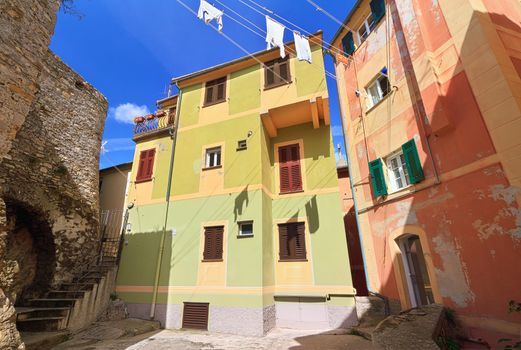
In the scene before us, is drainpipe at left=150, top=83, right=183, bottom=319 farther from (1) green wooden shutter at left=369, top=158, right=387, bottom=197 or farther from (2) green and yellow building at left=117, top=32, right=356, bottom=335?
(1) green wooden shutter at left=369, top=158, right=387, bottom=197

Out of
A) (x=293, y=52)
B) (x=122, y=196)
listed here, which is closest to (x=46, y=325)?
(x=122, y=196)

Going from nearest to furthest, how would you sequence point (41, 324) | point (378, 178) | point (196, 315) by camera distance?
point (41, 324)
point (378, 178)
point (196, 315)

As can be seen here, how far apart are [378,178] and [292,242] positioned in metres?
3.75

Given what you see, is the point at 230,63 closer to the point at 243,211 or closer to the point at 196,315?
the point at 243,211

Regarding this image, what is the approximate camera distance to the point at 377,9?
9.52 metres

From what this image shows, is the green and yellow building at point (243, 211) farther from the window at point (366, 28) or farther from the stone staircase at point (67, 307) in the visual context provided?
the window at point (366, 28)

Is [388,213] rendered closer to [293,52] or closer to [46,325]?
[293,52]

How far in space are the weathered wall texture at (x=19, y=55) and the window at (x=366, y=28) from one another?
1019cm

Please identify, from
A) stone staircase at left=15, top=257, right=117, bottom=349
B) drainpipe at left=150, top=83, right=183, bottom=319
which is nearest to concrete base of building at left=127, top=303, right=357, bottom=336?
drainpipe at left=150, top=83, right=183, bottom=319

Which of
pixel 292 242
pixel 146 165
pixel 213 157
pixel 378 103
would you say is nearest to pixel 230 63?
pixel 213 157

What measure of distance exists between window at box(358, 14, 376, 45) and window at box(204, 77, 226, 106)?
247 inches

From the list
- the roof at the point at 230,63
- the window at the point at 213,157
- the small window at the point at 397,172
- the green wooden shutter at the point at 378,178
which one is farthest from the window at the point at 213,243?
the roof at the point at 230,63

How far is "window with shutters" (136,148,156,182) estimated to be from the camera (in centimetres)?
1168

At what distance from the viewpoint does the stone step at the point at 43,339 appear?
599 centimetres
